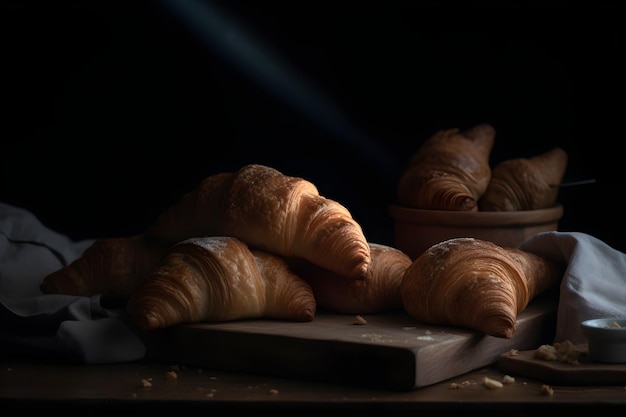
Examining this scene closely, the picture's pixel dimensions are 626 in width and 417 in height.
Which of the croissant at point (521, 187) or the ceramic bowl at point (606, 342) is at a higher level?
the croissant at point (521, 187)

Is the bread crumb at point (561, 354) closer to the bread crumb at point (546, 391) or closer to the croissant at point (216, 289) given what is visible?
the bread crumb at point (546, 391)

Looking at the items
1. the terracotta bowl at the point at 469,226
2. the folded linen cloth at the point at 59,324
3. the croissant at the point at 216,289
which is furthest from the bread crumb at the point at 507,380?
the folded linen cloth at the point at 59,324

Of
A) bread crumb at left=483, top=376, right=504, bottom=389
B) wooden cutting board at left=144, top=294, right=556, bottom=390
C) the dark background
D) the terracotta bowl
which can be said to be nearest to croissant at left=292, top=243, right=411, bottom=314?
wooden cutting board at left=144, top=294, right=556, bottom=390

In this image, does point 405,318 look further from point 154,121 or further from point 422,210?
point 154,121

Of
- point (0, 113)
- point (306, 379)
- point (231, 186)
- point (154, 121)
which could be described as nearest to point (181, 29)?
point (154, 121)

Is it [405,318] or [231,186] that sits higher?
[231,186]

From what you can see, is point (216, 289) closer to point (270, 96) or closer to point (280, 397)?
point (280, 397)
